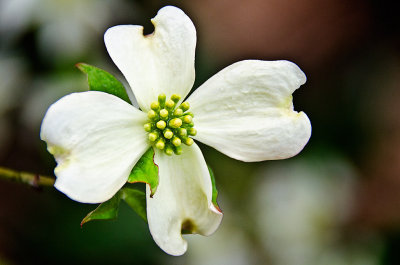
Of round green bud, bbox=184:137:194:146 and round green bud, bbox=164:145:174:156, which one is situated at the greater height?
round green bud, bbox=184:137:194:146

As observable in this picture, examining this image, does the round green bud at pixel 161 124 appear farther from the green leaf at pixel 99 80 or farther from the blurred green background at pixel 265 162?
the blurred green background at pixel 265 162

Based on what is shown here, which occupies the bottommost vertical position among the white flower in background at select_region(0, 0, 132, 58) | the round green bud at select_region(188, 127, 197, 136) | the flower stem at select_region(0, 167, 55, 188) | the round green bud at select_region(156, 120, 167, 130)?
the white flower in background at select_region(0, 0, 132, 58)

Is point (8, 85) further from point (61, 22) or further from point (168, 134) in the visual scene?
point (168, 134)

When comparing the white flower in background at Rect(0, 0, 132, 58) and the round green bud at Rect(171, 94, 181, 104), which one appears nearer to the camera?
the round green bud at Rect(171, 94, 181, 104)

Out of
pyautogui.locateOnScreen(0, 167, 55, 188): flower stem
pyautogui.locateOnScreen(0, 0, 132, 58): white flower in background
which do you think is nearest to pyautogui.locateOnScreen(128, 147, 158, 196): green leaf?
pyautogui.locateOnScreen(0, 167, 55, 188): flower stem

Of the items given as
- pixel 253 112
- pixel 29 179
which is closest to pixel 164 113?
pixel 253 112

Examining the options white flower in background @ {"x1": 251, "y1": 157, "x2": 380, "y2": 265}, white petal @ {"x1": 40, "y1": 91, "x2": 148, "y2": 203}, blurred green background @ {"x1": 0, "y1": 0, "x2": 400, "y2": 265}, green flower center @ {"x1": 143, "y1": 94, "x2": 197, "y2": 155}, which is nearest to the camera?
white petal @ {"x1": 40, "y1": 91, "x2": 148, "y2": 203}

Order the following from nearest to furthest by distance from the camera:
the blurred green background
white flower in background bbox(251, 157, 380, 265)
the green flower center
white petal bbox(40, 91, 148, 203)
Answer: white petal bbox(40, 91, 148, 203)
the green flower center
the blurred green background
white flower in background bbox(251, 157, 380, 265)

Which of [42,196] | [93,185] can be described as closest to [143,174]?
[93,185]

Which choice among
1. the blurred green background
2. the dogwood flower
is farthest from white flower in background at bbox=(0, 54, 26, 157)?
the dogwood flower

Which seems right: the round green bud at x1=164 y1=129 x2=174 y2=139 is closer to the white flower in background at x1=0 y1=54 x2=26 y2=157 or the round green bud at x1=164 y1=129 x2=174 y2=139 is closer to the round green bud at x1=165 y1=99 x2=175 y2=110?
the round green bud at x1=165 y1=99 x2=175 y2=110
